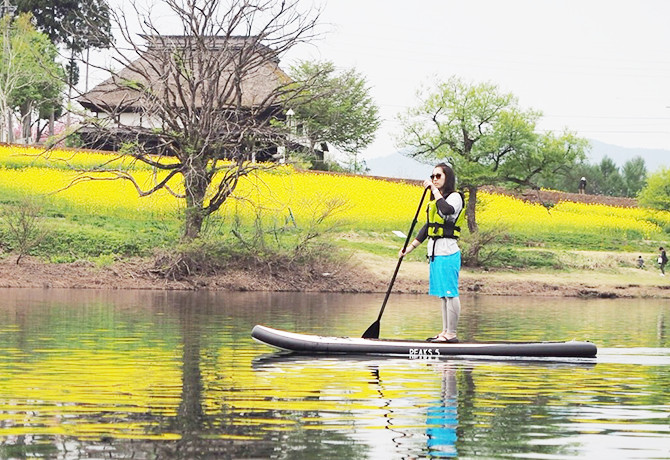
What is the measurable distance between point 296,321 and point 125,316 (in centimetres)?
294

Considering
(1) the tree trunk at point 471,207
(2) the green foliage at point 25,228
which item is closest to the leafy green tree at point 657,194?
(1) the tree trunk at point 471,207

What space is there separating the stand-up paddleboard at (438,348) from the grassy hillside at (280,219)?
61.0ft

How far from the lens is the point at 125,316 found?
20938mm

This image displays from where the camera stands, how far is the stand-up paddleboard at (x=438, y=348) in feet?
44.9

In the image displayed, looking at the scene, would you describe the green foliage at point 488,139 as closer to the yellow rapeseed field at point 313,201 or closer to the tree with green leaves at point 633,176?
the yellow rapeseed field at point 313,201

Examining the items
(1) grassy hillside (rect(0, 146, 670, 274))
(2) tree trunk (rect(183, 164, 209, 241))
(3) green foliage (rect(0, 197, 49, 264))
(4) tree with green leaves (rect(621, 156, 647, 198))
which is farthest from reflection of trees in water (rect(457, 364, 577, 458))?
(4) tree with green leaves (rect(621, 156, 647, 198))

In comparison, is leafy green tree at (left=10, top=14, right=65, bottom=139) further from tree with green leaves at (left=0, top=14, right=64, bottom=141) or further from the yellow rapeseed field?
the yellow rapeseed field

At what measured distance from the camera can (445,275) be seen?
563 inches

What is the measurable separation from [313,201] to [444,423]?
30410mm

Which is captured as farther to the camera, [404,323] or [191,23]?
[191,23]

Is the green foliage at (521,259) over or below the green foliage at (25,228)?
below

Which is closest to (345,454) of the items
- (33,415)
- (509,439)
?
(509,439)

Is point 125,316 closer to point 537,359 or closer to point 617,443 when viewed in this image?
point 537,359

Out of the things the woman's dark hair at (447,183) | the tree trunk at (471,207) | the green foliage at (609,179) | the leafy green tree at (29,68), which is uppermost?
the leafy green tree at (29,68)
